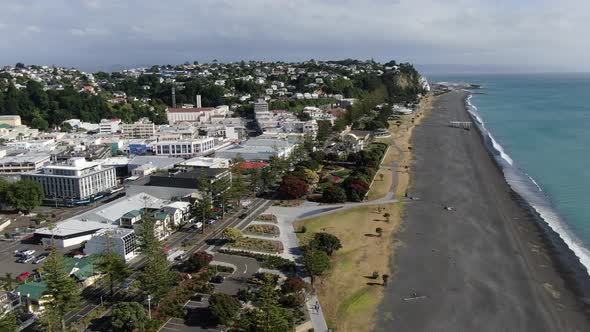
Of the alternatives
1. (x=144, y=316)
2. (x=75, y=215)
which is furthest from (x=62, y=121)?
(x=144, y=316)

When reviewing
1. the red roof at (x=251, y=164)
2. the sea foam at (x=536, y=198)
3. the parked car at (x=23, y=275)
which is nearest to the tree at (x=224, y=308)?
the parked car at (x=23, y=275)

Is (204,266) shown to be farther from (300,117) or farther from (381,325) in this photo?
(300,117)

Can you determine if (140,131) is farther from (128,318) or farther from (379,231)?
(128,318)

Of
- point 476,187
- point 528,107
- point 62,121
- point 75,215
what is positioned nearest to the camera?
point 75,215

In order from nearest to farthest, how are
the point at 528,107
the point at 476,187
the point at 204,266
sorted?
the point at 204,266 → the point at 476,187 → the point at 528,107

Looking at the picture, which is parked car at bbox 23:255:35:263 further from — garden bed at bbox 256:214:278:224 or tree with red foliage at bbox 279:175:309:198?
tree with red foliage at bbox 279:175:309:198

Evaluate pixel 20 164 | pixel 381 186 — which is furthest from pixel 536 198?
pixel 20 164
